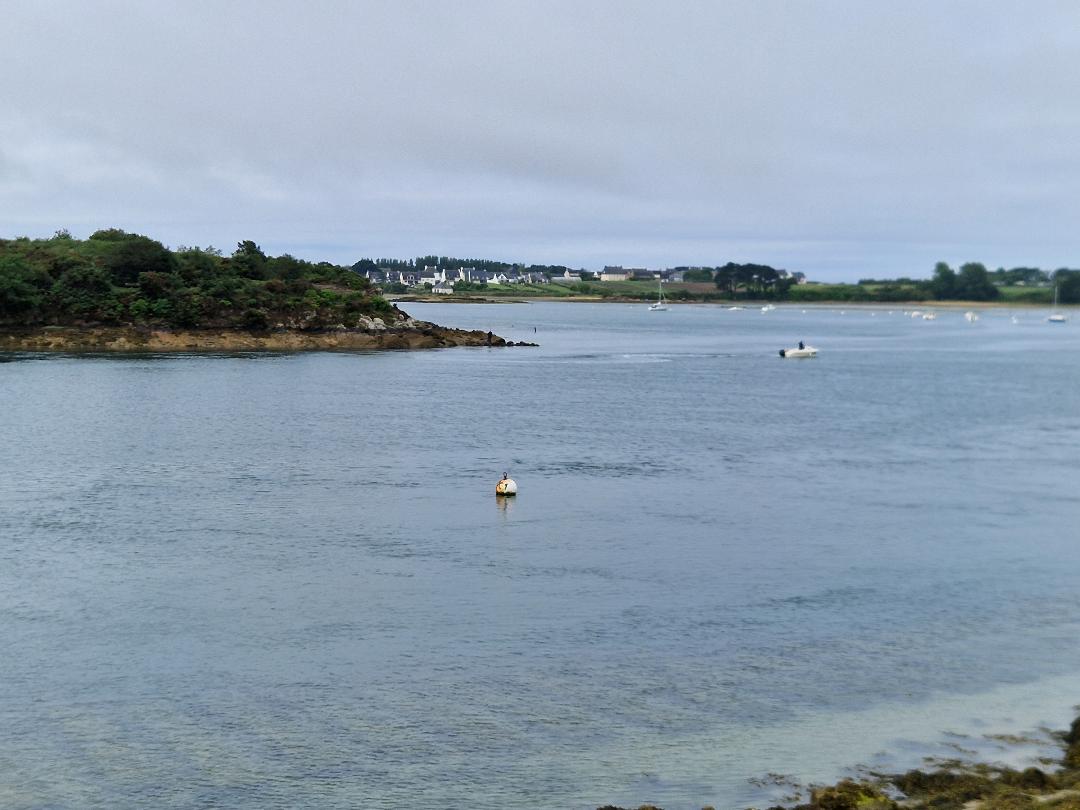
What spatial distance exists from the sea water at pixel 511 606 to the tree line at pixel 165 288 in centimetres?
4587

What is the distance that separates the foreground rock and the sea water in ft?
140

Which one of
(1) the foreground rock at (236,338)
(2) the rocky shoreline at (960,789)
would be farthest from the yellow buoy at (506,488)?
(1) the foreground rock at (236,338)

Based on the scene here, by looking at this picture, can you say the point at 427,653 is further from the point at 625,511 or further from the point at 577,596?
the point at 625,511

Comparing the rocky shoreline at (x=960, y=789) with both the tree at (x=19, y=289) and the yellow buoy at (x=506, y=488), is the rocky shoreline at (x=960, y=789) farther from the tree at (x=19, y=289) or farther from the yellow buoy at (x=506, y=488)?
the tree at (x=19, y=289)

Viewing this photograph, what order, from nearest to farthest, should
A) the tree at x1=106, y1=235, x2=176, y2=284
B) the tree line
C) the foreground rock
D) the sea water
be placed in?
the sea water < the foreground rock < the tree line < the tree at x1=106, y1=235, x2=176, y2=284

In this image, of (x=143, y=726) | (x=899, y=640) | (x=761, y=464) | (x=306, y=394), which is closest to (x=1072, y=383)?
(x=761, y=464)

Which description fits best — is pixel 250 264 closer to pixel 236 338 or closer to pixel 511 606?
pixel 236 338

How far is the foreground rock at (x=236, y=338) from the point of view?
99.8 metres

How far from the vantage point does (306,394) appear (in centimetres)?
7119

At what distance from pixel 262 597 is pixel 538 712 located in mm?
9589

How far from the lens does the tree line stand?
A: 102750 mm

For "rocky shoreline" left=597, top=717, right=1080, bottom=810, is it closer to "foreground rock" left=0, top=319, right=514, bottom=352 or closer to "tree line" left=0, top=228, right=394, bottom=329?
"foreground rock" left=0, top=319, right=514, bottom=352

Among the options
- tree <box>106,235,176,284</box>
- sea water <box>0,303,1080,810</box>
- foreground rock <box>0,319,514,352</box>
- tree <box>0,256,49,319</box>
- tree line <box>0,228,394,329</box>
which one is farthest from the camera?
tree <box>106,235,176,284</box>

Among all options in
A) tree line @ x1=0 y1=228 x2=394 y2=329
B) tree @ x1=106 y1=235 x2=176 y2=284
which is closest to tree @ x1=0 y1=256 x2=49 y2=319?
tree line @ x1=0 y1=228 x2=394 y2=329
